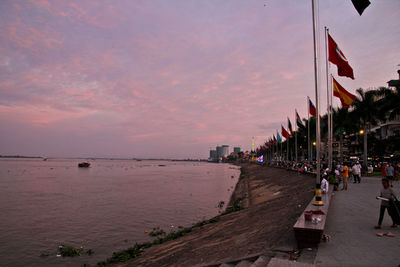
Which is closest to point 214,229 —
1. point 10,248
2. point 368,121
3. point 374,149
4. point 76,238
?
point 76,238

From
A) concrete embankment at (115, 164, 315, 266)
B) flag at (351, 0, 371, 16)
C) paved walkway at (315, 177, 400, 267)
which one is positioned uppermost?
flag at (351, 0, 371, 16)

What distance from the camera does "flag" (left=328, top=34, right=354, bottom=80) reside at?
47.4 ft

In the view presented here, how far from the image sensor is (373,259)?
6559 millimetres

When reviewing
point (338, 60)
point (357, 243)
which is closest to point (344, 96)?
point (338, 60)

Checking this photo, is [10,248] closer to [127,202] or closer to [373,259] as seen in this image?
[127,202]

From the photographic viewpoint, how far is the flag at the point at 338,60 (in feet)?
47.4

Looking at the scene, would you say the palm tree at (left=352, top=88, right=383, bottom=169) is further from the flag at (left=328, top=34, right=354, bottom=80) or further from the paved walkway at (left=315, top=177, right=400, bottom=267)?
the paved walkway at (left=315, top=177, right=400, bottom=267)

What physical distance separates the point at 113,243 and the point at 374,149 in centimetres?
6320

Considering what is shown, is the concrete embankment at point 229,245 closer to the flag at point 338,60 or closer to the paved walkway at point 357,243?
the paved walkway at point 357,243

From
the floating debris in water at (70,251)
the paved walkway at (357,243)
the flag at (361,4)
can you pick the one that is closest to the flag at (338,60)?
the flag at (361,4)

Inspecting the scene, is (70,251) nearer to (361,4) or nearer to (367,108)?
(361,4)

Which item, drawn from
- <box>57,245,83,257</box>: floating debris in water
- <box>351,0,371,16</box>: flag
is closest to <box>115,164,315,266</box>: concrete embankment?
<box>57,245,83,257</box>: floating debris in water

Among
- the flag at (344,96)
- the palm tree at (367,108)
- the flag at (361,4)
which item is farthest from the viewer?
the palm tree at (367,108)

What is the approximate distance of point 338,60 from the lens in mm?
14578
